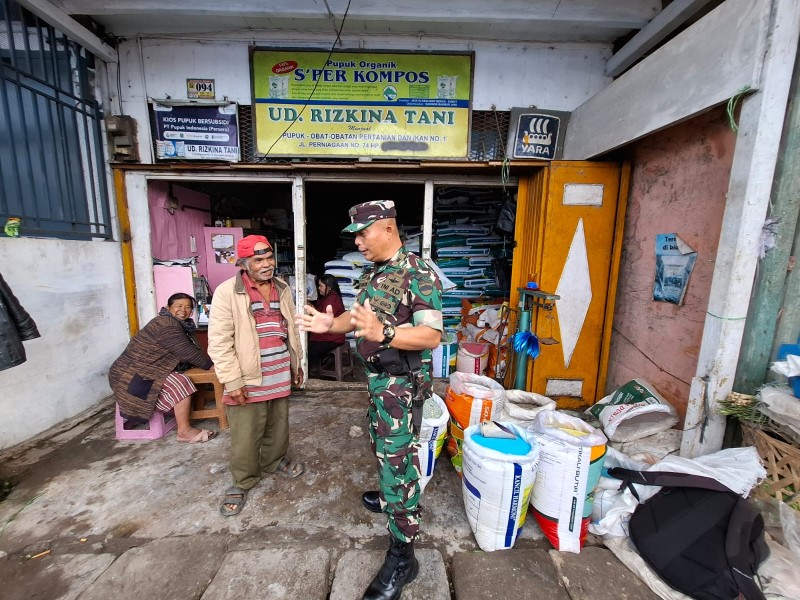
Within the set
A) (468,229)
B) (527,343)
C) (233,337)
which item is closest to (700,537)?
(527,343)

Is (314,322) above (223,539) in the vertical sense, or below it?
above

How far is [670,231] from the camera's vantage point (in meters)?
2.68

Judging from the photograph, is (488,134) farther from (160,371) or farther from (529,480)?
(160,371)

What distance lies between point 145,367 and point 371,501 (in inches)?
87.2

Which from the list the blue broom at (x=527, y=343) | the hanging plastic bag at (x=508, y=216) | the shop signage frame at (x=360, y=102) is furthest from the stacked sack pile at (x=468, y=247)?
the blue broom at (x=527, y=343)

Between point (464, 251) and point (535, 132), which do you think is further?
point (464, 251)

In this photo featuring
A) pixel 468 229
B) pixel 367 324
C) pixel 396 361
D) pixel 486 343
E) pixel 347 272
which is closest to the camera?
pixel 367 324

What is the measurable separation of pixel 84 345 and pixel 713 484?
510 cm

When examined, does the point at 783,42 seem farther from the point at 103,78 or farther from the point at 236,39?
the point at 103,78

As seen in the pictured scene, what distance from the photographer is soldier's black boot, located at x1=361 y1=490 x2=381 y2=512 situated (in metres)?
2.13

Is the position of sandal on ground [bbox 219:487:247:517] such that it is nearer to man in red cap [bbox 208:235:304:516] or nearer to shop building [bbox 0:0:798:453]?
man in red cap [bbox 208:235:304:516]

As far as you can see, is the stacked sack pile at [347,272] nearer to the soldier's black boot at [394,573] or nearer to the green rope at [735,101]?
the soldier's black boot at [394,573]

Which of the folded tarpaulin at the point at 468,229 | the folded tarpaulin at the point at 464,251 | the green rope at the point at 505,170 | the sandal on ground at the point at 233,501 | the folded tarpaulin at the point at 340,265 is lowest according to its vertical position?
the sandal on ground at the point at 233,501

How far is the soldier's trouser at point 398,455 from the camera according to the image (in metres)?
1.64
